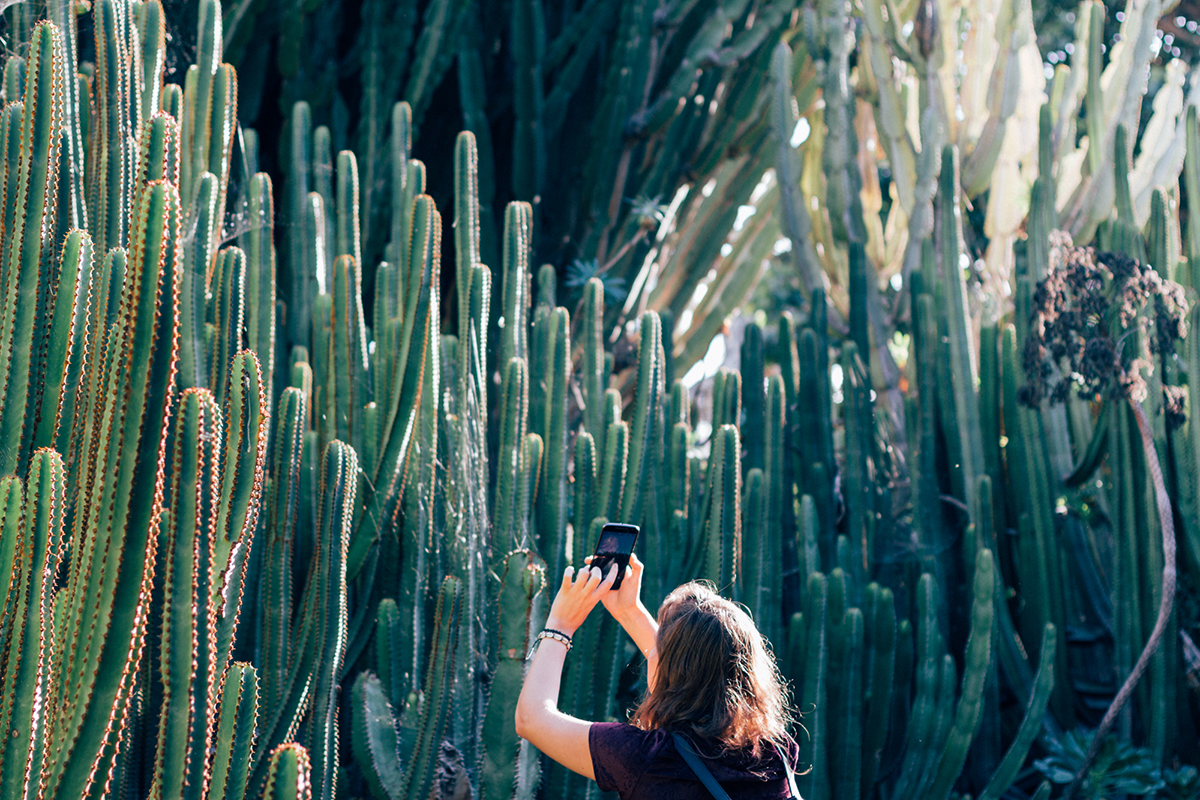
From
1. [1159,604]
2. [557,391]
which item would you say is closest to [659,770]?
[557,391]

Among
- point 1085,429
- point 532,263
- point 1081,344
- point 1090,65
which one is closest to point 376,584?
point 532,263

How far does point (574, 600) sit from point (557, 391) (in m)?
1.48

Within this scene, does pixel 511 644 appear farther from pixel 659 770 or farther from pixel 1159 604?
pixel 1159 604

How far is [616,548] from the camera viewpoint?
197cm

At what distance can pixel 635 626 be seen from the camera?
2.10 m

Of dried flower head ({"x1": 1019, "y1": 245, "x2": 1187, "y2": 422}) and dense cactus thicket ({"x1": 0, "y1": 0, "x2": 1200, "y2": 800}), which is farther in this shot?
dried flower head ({"x1": 1019, "y1": 245, "x2": 1187, "y2": 422})

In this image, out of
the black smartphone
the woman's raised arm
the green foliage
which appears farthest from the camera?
the green foliage

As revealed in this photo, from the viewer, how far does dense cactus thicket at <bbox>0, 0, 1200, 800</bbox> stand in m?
1.78

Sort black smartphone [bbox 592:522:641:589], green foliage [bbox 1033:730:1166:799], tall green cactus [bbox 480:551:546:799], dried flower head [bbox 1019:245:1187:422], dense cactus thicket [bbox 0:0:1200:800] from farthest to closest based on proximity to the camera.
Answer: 1. dried flower head [bbox 1019:245:1187:422]
2. green foliage [bbox 1033:730:1166:799]
3. tall green cactus [bbox 480:551:546:799]
4. black smartphone [bbox 592:522:641:589]
5. dense cactus thicket [bbox 0:0:1200:800]

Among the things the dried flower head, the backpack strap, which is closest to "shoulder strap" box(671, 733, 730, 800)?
the backpack strap

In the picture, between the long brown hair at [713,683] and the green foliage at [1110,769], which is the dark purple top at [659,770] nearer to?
the long brown hair at [713,683]

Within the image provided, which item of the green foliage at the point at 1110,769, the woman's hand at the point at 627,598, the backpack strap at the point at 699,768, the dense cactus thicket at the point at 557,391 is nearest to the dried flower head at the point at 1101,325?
the dense cactus thicket at the point at 557,391

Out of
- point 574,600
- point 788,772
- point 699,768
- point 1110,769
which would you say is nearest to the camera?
point 699,768

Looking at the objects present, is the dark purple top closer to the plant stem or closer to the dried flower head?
the plant stem
